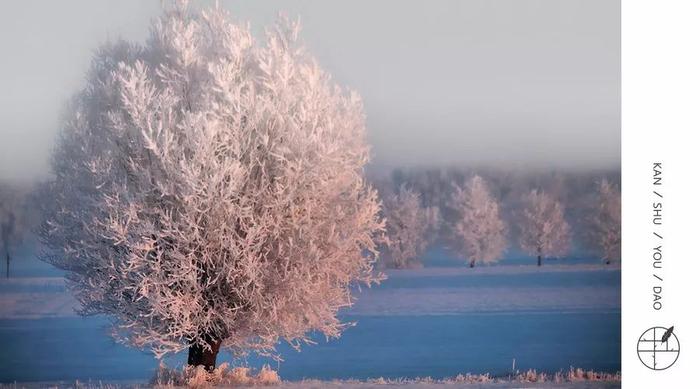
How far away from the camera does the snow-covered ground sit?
41.8 feet

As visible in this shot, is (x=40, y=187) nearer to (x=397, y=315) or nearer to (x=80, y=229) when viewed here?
(x=80, y=229)

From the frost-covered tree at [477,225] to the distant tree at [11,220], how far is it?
201 inches

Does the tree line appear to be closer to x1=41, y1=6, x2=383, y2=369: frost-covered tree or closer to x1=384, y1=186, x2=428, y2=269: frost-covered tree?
x1=384, y1=186, x2=428, y2=269: frost-covered tree

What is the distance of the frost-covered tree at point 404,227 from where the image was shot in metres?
12.4

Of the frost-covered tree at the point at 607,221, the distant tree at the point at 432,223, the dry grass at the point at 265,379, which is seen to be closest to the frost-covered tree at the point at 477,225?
the distant tree at the point at 432,223

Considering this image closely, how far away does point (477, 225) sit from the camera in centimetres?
1254

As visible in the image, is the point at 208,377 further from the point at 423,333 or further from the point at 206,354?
the point at 423,333
